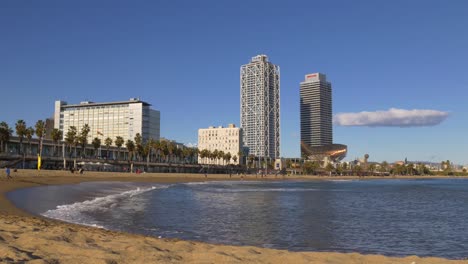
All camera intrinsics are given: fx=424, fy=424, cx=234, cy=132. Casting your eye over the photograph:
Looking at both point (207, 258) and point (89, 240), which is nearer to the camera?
point (207, 258)

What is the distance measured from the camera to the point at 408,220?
96.6 ft

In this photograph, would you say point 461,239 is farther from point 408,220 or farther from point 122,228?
point 122,228

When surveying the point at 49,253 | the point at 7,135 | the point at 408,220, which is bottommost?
the point at 408,220

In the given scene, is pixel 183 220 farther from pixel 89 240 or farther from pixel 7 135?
pixel 7 135

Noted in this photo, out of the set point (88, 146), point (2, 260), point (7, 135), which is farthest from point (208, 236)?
point (88, 146)

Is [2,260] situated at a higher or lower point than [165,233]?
higher

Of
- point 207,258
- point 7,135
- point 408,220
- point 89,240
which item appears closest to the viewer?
point 207,258

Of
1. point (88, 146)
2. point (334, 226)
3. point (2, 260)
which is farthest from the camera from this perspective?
point (88, 146)

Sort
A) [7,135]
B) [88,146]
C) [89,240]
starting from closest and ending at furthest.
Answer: [89,240]
[7,135]
[88,146]

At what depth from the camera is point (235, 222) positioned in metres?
25.9

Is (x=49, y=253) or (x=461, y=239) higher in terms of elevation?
(x=49, y=253)

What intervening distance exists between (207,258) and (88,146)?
18045cm

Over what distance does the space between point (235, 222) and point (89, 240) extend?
1367 centimetres

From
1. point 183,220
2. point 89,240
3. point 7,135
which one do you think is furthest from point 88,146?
point 89,240
